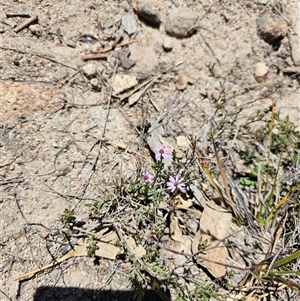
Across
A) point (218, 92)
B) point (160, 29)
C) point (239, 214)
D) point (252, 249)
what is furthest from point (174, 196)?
point (160, 29)

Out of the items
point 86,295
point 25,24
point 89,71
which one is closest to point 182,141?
point 89,71

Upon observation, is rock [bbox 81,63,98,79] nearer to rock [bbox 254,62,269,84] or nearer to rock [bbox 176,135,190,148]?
rock [bbox 176,135,190,148]

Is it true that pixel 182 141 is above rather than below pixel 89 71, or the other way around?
below

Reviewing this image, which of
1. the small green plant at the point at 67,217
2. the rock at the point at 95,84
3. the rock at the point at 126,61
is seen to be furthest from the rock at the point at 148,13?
the small green plant at the point at 67,217

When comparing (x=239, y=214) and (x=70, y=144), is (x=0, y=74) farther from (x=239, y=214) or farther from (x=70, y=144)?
(x=239, y=214)

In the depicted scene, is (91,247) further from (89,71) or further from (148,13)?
(148,13)

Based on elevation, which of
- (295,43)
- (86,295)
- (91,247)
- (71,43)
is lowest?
(86,295)
